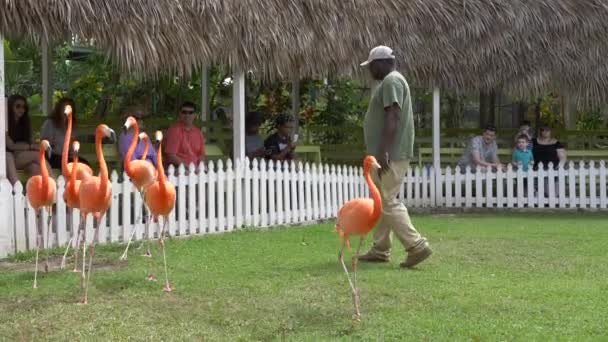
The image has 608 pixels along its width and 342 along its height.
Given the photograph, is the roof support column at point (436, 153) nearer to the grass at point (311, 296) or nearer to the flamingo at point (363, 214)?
the grass at point (311, 296)

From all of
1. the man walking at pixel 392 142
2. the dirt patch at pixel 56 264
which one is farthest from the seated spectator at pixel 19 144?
the man walking at pixel 392 142

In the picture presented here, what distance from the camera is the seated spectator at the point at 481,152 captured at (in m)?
16.2

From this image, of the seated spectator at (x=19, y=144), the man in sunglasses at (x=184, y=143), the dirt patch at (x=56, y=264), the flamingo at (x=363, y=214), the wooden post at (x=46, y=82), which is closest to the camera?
the flamingo at (x=363, y=214)

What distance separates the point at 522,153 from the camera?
16.1 m

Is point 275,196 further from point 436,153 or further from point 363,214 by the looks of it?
point 363,214

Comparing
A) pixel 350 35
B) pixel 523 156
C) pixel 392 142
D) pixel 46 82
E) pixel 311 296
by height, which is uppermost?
pixel 350 35

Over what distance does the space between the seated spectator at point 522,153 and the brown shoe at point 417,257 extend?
819 centimetres

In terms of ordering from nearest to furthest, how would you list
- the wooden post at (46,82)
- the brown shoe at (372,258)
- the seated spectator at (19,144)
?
the brown shoe at (372,258) → the seated spectator at (19,144) → the wooden post at (46,82)

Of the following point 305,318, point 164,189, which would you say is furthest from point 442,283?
point 164,189

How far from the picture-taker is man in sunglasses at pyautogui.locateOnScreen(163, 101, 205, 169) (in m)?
12.0

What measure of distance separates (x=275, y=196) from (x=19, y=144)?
140 inches

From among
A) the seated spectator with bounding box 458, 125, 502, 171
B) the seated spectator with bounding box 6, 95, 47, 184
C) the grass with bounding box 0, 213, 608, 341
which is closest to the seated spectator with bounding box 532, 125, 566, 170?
the seated spectator with bounding box 458, 125, 502, 171

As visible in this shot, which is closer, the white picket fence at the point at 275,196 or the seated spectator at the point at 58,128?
the white picket fence at the point at 275,196

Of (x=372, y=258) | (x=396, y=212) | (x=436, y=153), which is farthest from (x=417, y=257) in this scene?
(x=436, y=153)
